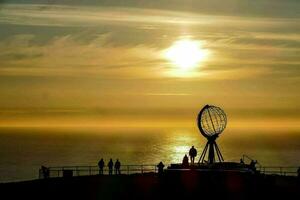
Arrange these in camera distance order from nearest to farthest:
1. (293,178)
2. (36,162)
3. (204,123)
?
(293,178) → (204,123) → (36,162)

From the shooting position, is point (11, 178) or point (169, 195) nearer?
point (169, 195)

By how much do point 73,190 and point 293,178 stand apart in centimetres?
1743

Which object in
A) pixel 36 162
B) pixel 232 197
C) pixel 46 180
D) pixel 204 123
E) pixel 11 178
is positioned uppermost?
pixel 36 162

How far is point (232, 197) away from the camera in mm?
38406

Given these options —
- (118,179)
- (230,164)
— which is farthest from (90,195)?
(230,164)

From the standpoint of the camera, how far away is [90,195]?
40438 mm

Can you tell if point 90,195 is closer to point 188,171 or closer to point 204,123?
point 188,171

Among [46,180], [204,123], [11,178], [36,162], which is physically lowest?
[46,180]

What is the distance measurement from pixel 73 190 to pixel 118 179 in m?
6.62

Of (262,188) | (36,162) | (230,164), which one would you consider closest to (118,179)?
(230,164)

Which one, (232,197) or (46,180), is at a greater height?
(46,180)

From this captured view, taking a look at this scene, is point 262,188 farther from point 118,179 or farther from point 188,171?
point 118,179

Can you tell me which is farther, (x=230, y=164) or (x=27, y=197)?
(x=230, y=164)

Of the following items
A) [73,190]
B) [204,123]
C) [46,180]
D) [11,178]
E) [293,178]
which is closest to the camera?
[73,190]
